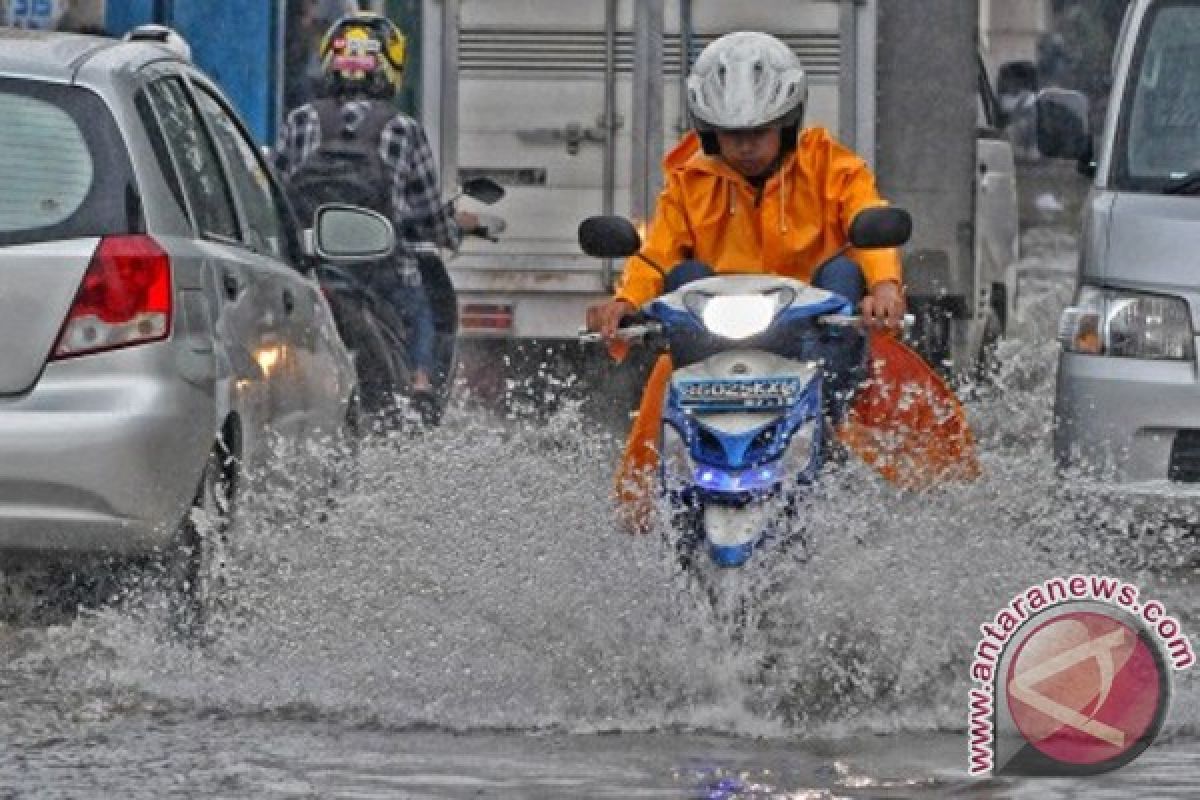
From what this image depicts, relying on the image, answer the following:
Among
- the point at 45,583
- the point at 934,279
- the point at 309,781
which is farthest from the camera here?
the point at 934,279

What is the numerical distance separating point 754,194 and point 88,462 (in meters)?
1.78

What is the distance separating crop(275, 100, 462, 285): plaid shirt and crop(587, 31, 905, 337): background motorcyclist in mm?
5605

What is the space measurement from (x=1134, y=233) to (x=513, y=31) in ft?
20.7

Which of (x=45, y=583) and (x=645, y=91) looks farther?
(x=645, y=91)

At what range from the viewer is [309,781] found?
26.4ft

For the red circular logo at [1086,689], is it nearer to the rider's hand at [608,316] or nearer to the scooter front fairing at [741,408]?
the scooter front fairing at [741,408]

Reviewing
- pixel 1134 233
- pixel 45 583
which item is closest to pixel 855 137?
pixel 1134 233

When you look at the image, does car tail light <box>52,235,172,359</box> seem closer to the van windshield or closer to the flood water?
the flood water

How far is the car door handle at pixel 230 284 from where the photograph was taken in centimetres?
1019

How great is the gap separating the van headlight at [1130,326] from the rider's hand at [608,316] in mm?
3166

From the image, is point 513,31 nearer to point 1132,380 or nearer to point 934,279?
point 934,279

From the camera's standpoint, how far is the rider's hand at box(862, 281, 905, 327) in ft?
30.3

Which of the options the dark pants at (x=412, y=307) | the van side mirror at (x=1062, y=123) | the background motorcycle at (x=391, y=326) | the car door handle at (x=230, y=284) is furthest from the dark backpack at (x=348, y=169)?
the car door handle at (x=230, y=284)

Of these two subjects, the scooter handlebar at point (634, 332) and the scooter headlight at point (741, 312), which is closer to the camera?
the scooter headlight at point (741, 312)
